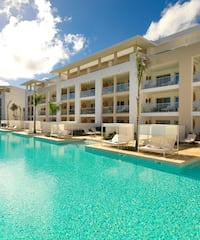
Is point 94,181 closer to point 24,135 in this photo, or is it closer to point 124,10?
point 124,10

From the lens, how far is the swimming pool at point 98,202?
4.43 m

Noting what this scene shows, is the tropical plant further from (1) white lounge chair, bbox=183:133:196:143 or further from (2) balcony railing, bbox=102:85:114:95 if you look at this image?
(1) white lounge chair, bbox=183:133:196:143

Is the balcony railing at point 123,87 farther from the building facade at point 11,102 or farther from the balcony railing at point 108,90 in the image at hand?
the building facade at point 11,102

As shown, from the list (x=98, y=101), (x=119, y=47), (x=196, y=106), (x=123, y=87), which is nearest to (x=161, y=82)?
(x=196, y=106)

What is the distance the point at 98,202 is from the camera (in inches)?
232

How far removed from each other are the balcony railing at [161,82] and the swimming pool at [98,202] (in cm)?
1111

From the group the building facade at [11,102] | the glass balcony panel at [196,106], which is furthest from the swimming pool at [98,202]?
the building facade at [11,102]

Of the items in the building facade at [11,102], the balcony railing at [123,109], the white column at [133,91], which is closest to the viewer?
the white column at [133,91]

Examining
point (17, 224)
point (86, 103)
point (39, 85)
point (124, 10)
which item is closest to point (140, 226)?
point (17, 224)

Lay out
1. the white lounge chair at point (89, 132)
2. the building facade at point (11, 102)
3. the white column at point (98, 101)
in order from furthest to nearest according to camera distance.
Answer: the building facade at point (11, 102) → the white column at point (98, 101) → the white lounge chair at point (89, 132)

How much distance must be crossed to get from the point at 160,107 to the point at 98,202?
1544 cm

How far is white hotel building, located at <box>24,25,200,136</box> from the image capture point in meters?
17.2

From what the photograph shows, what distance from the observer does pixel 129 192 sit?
6723 millimetres

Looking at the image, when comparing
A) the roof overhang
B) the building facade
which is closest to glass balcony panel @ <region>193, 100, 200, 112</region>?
the roof overhang
